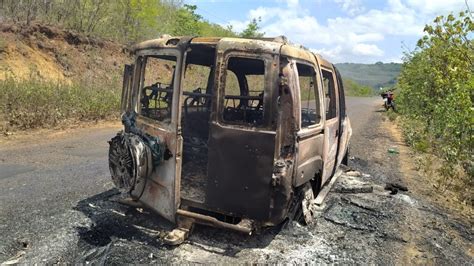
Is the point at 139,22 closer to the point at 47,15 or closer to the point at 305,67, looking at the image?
the point at 47,15

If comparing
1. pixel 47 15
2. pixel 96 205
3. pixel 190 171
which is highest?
pixel 47 15

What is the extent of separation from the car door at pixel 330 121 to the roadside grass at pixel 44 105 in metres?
7.45

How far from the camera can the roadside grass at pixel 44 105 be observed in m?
9.45

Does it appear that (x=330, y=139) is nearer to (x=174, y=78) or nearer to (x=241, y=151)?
(x=241, y=151)

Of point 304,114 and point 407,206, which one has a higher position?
point 304,114

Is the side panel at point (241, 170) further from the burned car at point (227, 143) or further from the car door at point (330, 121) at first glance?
the car door at point (330, 121)

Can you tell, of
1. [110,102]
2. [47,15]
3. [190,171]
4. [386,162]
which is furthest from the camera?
[47,15]

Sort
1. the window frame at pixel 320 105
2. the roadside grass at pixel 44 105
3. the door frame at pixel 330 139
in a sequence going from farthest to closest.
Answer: the roadside grass at pixel 44 105 → the door frame at pixel 330 139 → the window frame at pixel 320 105

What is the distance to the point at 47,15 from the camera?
658 inches

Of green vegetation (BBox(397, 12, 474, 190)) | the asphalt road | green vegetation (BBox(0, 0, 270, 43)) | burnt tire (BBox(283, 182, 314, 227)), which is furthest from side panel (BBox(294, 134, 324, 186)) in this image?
green vegetation (BBox(0, 0, 270, 43))

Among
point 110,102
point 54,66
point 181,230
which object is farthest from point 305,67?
point 54,66

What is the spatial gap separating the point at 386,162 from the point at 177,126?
6.69 meters

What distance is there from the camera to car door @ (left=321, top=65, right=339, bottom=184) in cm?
515

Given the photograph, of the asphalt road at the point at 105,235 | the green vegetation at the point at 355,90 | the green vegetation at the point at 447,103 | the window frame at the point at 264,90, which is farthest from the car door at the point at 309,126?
the green vegetation at the point at 355,90
